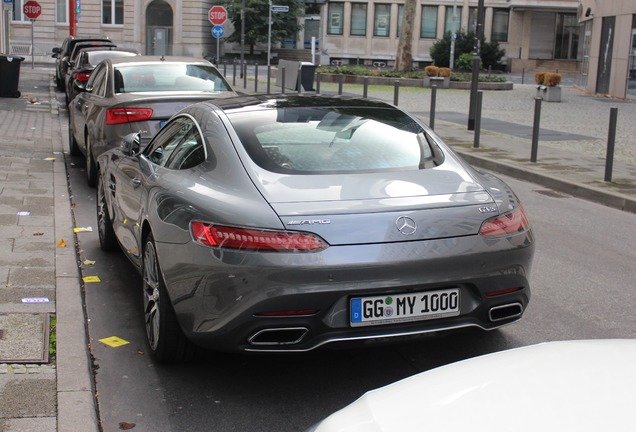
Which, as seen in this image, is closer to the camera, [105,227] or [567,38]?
[105,227]

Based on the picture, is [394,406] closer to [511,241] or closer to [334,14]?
[511,241]

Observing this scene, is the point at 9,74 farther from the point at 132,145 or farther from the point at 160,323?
the point at 160,323

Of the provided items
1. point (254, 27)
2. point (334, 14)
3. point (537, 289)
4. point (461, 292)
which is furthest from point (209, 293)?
point (334, 14)

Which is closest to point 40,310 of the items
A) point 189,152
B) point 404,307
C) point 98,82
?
point 189,152

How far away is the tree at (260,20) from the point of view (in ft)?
214

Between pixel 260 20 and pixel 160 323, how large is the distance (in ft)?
206

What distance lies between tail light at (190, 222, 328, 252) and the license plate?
333 millimetres

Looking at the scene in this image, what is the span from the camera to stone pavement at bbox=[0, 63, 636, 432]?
4.51 m

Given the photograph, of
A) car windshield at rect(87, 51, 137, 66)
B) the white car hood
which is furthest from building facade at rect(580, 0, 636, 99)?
the white car hood

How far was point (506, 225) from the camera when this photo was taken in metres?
4.74

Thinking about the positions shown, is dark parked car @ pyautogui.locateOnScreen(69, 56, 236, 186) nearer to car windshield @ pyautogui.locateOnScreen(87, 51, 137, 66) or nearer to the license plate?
the license plate

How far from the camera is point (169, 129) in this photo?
6.20 meters

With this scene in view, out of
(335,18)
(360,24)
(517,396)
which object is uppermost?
(335,18)

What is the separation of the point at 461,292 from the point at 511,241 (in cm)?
42
